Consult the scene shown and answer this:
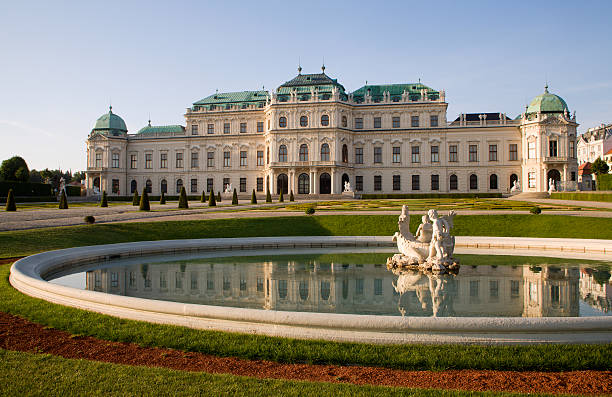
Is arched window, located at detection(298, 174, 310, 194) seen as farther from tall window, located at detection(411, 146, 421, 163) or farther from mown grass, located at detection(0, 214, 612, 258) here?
mown grass, located at detection(0, 214, 612, 258)

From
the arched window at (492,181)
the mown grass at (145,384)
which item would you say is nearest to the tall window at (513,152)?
the arched window at (492,181)

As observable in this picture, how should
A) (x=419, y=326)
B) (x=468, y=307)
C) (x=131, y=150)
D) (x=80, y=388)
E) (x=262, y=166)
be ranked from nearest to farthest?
(x=80, y=388) < (x=419, y=326) < (x=468, y=307) < (x=262, y=166) < (x=131, y=150)

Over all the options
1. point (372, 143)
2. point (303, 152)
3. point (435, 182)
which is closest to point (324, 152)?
point (303, 152)

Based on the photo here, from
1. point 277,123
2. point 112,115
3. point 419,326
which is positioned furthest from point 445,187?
point 419,326

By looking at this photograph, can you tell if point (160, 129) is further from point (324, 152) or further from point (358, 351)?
point (358, 351)

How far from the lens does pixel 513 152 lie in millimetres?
59344

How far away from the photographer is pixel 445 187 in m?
60.3

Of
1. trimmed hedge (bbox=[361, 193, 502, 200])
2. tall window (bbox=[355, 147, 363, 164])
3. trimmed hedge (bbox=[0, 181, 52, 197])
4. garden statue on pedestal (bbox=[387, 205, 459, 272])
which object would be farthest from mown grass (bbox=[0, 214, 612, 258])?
trimmed hedge (bbox=[0, 181, 52, 197])

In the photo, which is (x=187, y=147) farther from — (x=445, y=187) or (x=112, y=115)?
(x=445, y=187)

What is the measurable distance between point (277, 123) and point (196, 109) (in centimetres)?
1492

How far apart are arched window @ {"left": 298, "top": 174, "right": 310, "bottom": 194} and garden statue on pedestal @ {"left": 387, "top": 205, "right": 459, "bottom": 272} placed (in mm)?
44085

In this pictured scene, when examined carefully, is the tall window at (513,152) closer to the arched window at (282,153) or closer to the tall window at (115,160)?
the arched window at (282,153)

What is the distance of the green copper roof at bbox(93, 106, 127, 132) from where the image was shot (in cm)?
6931

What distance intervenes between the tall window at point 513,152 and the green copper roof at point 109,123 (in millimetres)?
56971
